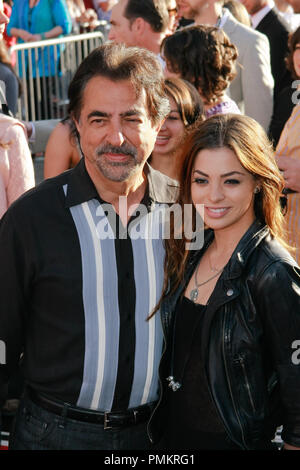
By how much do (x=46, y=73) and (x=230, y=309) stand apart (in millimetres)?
7296

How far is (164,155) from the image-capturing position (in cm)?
432

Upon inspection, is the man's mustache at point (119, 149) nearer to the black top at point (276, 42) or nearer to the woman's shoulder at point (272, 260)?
the woman's shoulder at point (272, 260)

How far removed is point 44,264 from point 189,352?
0.56m

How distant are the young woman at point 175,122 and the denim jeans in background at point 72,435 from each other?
1868 millimetres

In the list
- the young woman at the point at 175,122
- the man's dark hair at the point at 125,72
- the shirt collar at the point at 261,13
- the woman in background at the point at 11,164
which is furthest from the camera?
the shirt collar at the point at 261,13

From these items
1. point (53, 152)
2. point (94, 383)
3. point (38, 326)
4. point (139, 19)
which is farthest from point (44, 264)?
point (139, 19)

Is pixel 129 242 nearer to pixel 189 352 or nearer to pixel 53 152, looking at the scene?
pixel 189 352

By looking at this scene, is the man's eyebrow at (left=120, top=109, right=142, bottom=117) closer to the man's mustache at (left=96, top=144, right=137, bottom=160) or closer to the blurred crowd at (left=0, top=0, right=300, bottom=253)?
the man's mustache at (left=96, top=144, right=137, bottom=160)

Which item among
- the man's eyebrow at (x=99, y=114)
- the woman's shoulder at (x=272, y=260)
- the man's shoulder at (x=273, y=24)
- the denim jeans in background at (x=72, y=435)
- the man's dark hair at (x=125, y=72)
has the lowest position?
the denim jeans in background at (x=72, y=435)

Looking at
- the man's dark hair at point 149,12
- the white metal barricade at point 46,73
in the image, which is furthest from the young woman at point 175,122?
the white metal barricade at point 46,73

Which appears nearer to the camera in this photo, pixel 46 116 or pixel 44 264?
pixel 44 264

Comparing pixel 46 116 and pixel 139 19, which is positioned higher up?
pixel 139 19

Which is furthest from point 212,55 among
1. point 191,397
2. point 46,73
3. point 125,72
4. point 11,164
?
point 46,73

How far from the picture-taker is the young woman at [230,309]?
246 cm
